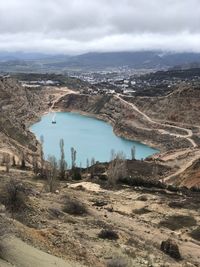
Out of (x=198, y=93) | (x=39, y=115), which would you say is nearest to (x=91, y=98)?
(x=39, y=115)

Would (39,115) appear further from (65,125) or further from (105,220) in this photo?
(105,220)

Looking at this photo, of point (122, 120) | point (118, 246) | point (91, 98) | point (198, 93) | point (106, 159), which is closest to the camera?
point (118, 246)

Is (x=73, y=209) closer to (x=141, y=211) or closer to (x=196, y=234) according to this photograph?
(x=196, y=234)

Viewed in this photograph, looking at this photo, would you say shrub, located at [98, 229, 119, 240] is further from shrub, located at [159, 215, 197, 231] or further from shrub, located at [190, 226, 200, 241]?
shrub, located at [159, 215, 197, 231]

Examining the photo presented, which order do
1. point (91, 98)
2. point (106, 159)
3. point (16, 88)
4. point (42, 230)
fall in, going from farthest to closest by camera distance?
point (91, 98), point (16, 88), point (106, 159), point (42, 230)

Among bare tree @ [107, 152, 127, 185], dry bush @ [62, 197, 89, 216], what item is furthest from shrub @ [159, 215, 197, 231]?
bare tree @ [107, 152, 127, 185]

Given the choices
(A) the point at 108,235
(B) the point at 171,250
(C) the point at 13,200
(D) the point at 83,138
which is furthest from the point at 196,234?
(D) the point at 83,138

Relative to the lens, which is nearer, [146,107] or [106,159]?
[106,159]
